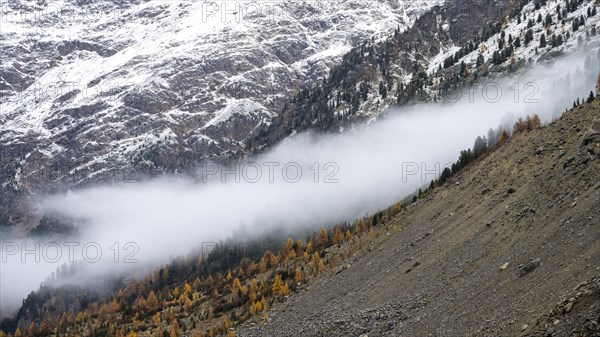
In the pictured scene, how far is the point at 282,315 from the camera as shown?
9712cm

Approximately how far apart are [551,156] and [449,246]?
1601 centimetres

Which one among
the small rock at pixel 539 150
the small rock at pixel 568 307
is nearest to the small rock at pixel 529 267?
the small rock at pixel 568 307

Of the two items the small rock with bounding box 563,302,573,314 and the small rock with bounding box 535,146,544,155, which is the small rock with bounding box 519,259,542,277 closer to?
the small rock with bounding box 563,302,573,314

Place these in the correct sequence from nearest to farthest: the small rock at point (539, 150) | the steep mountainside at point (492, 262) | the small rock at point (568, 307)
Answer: the small rock at point (568, 307) → the steep mountainside at point (492, 262) → the small rock at point (539, 150)

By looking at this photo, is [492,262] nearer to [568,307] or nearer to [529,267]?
[529,267]

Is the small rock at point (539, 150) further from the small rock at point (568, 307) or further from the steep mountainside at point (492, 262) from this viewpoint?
the small rock at point (568, 307)

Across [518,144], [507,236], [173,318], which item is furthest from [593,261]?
[173,318]

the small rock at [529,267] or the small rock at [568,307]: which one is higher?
the small rock at [568,307]

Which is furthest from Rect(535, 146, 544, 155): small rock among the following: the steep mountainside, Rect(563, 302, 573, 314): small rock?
Rect(563, 302, 573, 314): small rock

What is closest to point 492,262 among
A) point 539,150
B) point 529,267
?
point 529,267

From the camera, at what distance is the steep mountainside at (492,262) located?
4366cm

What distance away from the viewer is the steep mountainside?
43.7 m

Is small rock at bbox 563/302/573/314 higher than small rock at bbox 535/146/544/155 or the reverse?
the reverse

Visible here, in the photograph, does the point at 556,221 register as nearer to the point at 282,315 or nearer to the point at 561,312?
the point at 561,312
